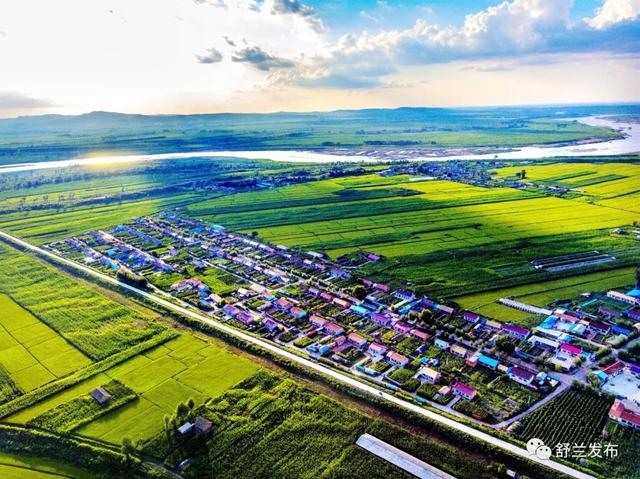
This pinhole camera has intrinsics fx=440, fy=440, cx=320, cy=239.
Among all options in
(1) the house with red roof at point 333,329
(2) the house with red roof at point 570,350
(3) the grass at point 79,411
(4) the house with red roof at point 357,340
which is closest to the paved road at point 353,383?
(4) the house with red roof at point 357,340

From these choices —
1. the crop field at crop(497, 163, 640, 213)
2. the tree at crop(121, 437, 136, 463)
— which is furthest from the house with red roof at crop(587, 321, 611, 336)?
the crop field at crop(497, 163, 640, 213)

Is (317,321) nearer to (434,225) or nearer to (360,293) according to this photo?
(360,293)

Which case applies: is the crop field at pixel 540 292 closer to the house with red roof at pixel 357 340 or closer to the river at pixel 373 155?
the house with red roof at pixel 357 340

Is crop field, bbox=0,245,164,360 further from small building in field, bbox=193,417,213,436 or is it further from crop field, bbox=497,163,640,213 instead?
crop field, bbox=497,163,640,213

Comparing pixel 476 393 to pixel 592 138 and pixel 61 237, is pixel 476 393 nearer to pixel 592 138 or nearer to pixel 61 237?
pixel 61 237

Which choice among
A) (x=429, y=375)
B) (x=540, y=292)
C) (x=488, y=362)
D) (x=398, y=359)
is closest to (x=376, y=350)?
(x=398, y=359)

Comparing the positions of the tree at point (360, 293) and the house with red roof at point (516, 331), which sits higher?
the tree at point (360, 293)

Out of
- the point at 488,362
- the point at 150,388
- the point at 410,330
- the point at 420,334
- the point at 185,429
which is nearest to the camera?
the point at 185,429
